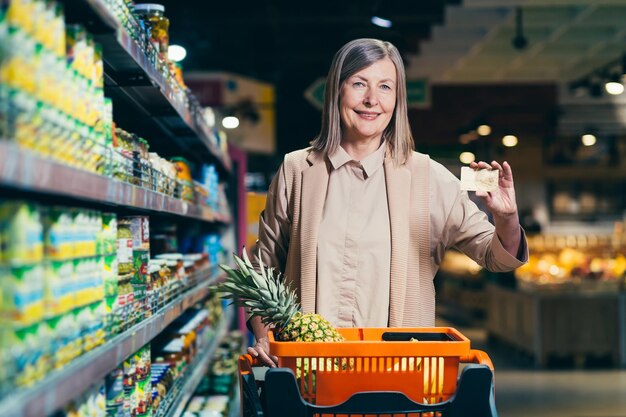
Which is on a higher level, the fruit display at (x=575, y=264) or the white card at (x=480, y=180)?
the white card at (x=480, y=180)

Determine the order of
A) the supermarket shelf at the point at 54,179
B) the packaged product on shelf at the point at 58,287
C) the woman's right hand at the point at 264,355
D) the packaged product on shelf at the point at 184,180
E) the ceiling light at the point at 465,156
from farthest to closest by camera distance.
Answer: the ceiling light at the point at 465,156
the packaged product on shelf at the point at 184,180
the woman's right hand at the point at 264,355
the packaged product on shelf at the point at 58,287
the supermarket shelf at the point at 54,179

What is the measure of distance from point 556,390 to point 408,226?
6114 mm

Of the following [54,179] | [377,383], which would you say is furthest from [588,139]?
[54,179]

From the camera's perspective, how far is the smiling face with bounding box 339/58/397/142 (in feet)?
8.58

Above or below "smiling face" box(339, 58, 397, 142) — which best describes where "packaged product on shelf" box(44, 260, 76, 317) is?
below

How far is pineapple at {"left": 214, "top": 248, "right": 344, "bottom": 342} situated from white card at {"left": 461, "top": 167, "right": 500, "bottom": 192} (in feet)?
1.63

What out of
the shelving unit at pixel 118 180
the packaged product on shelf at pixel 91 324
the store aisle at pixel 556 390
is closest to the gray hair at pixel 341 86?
the shelving unit at pixel 118 180

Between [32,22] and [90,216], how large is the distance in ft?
Result: 1.66

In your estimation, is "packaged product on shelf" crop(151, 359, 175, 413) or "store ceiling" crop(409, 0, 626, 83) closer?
"packaged product on shelf" crop(151, 359, 175, 413)

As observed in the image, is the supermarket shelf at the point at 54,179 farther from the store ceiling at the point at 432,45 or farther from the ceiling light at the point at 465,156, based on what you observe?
the ceiling light at the point at 465,156

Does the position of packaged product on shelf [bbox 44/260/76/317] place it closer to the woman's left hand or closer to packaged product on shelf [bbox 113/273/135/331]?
packaged product on shelf [bbox 113/273/135/331]

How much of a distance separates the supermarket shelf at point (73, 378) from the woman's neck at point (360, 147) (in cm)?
82

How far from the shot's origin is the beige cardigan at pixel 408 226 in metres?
2.60

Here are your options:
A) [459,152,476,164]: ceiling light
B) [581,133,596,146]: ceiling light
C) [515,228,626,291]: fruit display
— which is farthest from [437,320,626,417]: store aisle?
[459,152,476,164]: ceiling light
